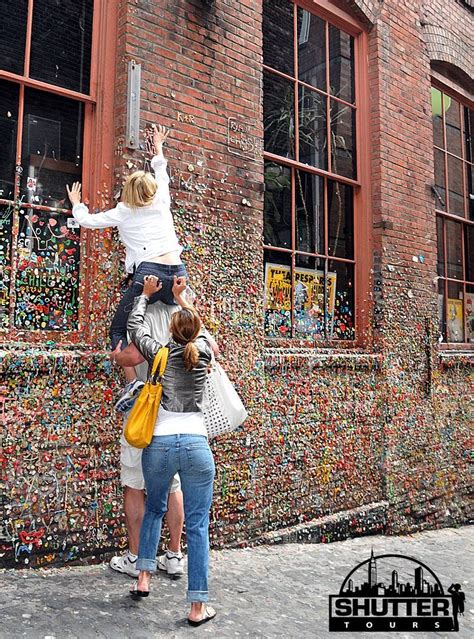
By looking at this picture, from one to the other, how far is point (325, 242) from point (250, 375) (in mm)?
1845

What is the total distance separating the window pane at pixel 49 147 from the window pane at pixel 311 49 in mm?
2620

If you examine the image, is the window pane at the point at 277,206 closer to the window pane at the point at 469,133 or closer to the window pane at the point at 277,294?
the window pane at the point at 277,294

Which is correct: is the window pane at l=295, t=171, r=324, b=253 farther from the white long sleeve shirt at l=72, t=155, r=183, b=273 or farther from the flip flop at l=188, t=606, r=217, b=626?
the flip flop at l=188, t=606, r=217, b=626

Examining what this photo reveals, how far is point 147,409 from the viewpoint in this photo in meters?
3.21

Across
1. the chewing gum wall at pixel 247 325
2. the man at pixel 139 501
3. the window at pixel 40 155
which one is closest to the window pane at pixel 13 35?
the window at pixel 40 155

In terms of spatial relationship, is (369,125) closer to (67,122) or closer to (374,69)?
(374,69)

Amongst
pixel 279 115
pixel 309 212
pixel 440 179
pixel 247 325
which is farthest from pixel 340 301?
pixel 440 179

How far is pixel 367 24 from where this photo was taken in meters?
6.54

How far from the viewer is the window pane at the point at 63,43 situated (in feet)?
13.6

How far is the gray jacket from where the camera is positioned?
10.8 ft

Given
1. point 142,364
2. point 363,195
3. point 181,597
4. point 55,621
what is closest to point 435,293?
point 363,195

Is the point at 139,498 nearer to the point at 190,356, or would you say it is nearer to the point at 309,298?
the point at 190,356

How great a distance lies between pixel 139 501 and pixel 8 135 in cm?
251

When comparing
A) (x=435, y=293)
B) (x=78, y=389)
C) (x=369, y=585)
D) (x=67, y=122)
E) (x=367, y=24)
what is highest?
(x=367, y=24)
